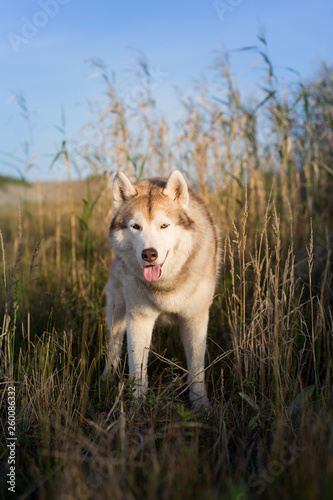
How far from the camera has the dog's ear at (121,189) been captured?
2961 millimetres

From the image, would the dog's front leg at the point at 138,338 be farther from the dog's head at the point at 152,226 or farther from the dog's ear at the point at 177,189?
the dog's ear at the point at 177,189

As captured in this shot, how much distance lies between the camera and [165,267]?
2814 millimetres

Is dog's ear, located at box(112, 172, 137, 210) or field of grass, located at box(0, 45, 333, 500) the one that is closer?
field of grass, located at box(0, 45, 333, 500)

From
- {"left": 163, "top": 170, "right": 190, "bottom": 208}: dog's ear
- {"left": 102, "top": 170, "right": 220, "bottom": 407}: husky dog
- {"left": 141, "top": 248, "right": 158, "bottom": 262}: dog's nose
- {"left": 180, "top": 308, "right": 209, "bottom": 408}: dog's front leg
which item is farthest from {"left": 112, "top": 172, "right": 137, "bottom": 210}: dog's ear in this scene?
{"left": 180, "top": 308, "right": 209, "bottom": 408}: dog's front leg

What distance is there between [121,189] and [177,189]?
0.44m

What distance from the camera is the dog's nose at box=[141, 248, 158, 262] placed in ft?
8.43

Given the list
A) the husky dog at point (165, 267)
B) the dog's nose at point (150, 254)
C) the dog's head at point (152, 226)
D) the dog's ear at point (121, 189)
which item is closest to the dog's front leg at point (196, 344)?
the husky dog at point (165, 267)

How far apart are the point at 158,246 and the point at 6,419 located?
1.51 m

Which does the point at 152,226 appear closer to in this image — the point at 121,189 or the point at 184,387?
the point at 121,189

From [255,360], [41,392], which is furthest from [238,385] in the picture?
[41,392]

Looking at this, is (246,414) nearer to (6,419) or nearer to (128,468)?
(128,468)

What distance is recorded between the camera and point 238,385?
277 centimetres

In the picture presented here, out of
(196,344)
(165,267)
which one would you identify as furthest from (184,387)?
(165,267)

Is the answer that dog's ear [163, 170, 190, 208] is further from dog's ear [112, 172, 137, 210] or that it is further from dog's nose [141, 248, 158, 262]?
dog's nose [141, 248, 158, 262]
